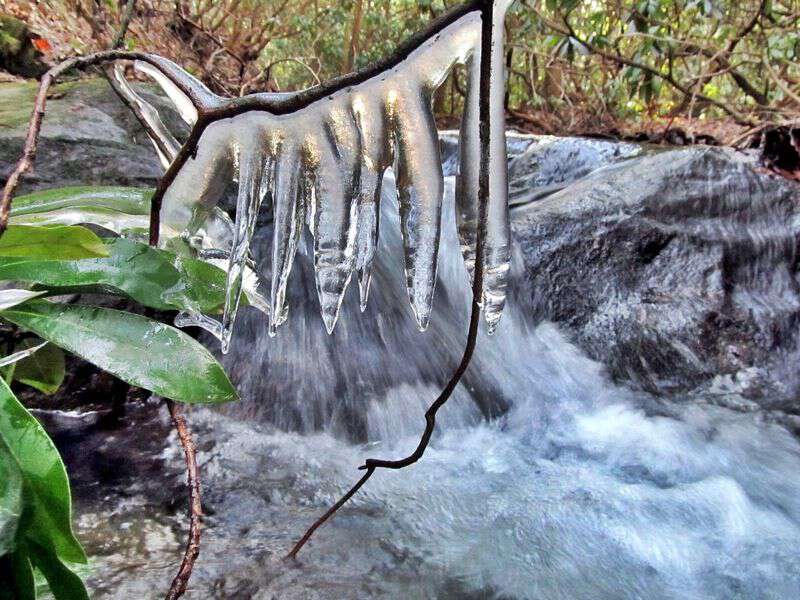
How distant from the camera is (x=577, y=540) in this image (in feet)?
5.15

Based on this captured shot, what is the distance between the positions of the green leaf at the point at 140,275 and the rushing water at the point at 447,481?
0.56 meters

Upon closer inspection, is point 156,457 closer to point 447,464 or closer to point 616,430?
point 447,464

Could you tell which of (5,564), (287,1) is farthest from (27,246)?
(287,1)

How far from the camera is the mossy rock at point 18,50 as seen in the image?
3711 millimetres

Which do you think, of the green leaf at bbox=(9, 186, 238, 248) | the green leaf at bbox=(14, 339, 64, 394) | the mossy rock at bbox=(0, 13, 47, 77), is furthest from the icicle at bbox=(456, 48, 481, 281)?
the mossy rock at bbox=(0, 13, 47, 77)

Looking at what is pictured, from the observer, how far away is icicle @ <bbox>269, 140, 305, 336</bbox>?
732 millimetres

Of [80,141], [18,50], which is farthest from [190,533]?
[18,50]

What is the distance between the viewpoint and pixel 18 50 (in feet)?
12.4

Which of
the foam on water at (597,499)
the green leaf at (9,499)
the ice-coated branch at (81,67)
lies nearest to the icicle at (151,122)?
the ice-coated branch at (81,67)

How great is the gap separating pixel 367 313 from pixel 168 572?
1.44 m

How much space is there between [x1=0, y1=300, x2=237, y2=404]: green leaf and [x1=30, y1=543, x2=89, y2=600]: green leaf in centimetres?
23

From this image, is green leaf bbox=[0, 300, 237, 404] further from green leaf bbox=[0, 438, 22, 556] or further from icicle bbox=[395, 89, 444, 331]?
icicle bbox=[395, 89, 444, 331]

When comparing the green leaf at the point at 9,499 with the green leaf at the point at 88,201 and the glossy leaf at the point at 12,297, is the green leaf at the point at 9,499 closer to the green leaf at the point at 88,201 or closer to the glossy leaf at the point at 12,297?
the glossy leaf at the point at 12,297

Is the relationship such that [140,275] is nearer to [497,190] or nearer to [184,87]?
[184,87]
